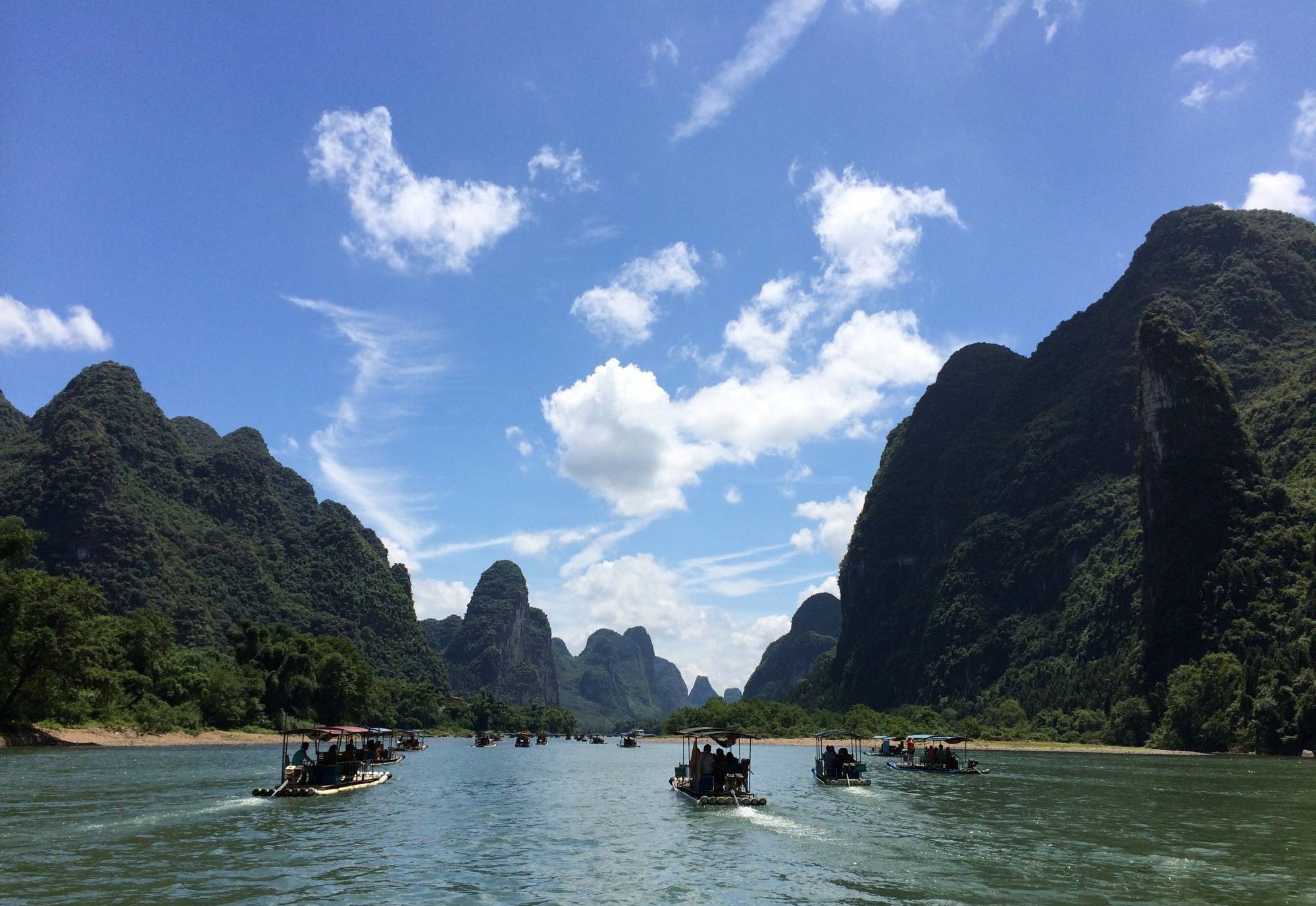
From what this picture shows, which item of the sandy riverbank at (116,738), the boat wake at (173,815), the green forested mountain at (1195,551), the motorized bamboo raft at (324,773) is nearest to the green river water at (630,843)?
the boat wake at (173,815)

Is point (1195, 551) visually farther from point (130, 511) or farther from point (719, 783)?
point (130, 511)

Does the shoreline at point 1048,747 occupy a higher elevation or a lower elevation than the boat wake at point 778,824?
higher

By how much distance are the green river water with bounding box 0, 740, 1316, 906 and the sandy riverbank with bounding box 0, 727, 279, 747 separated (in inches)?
562

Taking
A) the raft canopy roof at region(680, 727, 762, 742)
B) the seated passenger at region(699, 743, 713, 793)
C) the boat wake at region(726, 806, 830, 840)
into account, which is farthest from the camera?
the raft canopy roof at region(680, 727, 762, 742)

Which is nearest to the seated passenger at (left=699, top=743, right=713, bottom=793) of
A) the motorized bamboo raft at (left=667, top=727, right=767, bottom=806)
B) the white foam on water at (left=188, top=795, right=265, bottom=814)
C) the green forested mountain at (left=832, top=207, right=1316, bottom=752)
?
the motorized bamboo raft at (left=667, top=727, right=767, bottom=806)

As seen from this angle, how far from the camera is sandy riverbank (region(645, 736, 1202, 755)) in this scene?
94.9 meters

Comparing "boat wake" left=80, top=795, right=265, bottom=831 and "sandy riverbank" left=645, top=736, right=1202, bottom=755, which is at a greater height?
"sandy riverbank" left=645, top=736, right=1202, bottom=755

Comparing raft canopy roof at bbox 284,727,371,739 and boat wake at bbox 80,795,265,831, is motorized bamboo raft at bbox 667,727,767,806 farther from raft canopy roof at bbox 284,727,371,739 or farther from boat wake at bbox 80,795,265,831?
boat wake at bbox 80,795,265,831

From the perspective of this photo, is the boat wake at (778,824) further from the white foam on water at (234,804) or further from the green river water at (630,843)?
the white foam on water at (234,804)

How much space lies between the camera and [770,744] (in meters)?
130

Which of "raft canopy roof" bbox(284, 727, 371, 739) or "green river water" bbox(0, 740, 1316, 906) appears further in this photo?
"raft canopy roof" bbox(284, 727, 371, 739)

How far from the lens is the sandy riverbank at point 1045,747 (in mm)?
94938

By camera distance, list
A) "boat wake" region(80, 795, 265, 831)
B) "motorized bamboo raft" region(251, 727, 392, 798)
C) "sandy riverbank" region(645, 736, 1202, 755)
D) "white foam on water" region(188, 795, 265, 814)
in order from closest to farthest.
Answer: "boat wake" region(80, 795, 265, 831) < "white foam on water" region(188, 795, 265, 814) < "motorized bamboo raft" region(251, 727, 392, 798) < "sandy riverbank" region(645, 736, 1202, 755)

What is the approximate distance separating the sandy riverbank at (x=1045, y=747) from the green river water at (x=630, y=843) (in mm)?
53623
